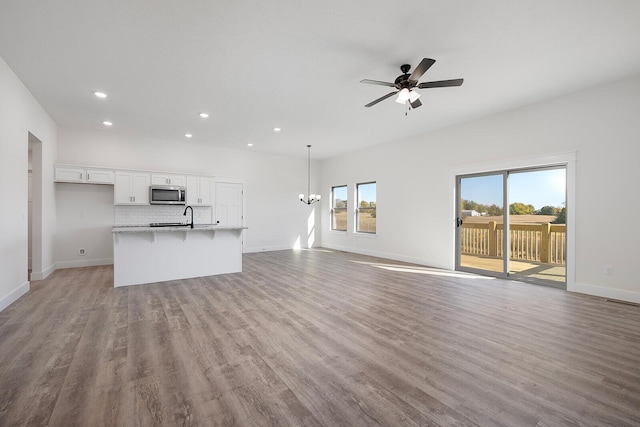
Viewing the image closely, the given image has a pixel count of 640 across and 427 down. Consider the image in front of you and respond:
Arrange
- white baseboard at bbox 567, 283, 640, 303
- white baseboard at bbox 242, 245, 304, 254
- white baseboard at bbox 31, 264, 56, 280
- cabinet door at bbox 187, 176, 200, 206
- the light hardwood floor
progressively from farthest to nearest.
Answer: white baseboard at bbox 242, 245, 304, 254 < cabinet door at bbox 187, 176, 200, 206 < white baseboard at bbox 31, 264, 56, 280 < white baseboard at bbox 567, 283, 640, 303 < the light hardwood floor

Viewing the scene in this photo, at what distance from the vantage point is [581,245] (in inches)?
170

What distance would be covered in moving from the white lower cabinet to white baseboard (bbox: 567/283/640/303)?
8382 mm

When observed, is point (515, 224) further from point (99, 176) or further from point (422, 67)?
point (99, 176)

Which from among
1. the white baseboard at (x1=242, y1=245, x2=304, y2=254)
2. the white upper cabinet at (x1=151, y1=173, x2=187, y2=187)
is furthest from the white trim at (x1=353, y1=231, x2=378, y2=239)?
the white upper cabinet at (x1=151, y1=173, x2=187, y2=187)

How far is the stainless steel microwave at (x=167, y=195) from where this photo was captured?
6.60m

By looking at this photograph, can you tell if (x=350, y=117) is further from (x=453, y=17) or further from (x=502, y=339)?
(x=502, y=339)

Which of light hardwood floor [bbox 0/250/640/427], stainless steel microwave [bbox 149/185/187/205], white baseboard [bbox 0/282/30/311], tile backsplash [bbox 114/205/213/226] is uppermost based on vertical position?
stainless steel microwave [bbox 149/185/187/205]

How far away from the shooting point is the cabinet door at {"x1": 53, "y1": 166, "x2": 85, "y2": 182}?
19.0 ft

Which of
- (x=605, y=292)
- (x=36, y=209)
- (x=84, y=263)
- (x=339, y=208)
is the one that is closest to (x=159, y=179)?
(x=36, y=209)

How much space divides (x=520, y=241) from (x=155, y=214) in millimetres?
8018

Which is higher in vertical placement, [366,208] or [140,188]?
[140,188]

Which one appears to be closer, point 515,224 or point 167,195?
point 515,224

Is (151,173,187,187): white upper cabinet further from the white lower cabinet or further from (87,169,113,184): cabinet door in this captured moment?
(87,169,113,184): cabinet door

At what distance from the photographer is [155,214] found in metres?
6.96
